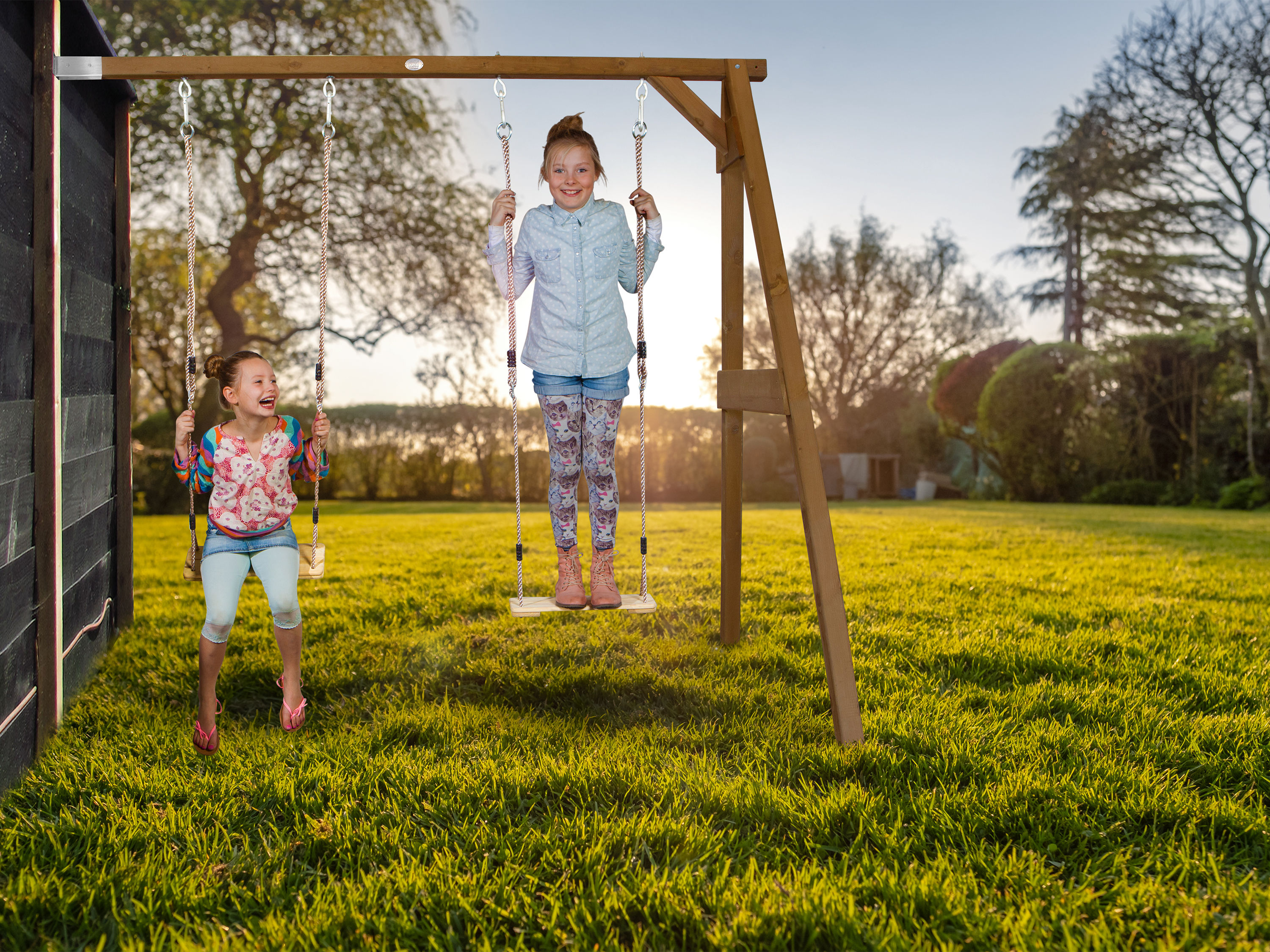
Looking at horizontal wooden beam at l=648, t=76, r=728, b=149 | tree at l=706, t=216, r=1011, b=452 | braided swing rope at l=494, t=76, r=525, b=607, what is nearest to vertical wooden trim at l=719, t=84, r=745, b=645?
horizontal wooden beam at l=648, t=76, r=728, b=149

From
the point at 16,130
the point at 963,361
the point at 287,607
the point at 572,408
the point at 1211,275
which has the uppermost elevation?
the point at 1211,275

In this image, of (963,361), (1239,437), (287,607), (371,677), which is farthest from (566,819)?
(963,361)

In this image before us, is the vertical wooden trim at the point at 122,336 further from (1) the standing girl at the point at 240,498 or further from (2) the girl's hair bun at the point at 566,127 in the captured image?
(2) the girl's hair bun at the point at 566,127

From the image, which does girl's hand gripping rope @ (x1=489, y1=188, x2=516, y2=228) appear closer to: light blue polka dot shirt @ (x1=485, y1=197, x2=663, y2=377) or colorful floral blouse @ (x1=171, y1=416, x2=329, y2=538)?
light blue polka dot shirt @ (x1=485, y1=197, x2=663, y2=377)

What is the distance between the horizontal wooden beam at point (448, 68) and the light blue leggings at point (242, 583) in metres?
1.75

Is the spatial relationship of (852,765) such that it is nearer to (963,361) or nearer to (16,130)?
(16,130)

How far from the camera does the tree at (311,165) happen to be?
1073 centimetres

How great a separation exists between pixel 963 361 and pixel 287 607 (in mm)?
17887

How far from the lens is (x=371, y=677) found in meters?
3.29

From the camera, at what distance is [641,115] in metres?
3.11

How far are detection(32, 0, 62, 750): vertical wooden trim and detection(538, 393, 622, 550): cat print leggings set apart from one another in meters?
1.68

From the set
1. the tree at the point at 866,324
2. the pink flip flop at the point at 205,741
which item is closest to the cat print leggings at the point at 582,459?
the pink flip flop at the point at 205,741

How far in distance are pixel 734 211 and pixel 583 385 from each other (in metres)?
0.99

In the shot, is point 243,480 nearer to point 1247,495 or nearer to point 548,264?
point 548,264
